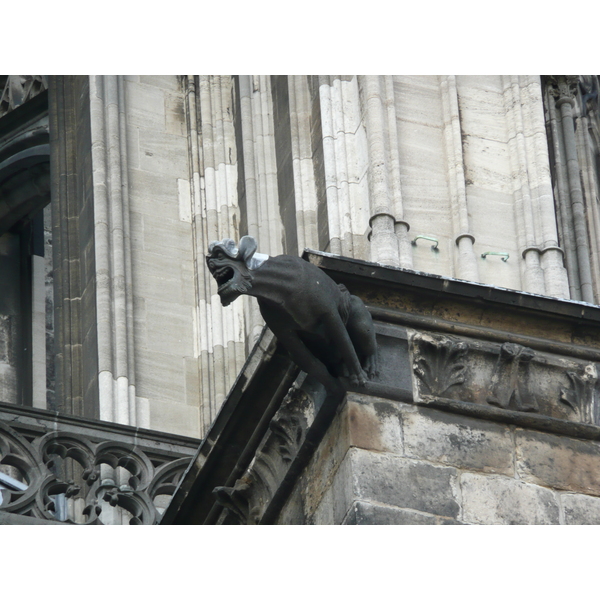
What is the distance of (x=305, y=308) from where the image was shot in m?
8.55

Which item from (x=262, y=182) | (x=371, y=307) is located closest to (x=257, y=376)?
(x=371, y=307)

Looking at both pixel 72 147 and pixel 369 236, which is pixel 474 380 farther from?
pixel 72 147

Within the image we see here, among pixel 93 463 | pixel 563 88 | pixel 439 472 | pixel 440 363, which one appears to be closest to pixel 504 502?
pixel 439 472

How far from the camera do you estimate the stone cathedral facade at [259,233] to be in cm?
934

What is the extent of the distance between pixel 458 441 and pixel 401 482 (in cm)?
41

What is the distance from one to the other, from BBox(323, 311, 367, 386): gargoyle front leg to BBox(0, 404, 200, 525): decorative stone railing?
2648mm

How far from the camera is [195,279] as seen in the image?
13180 mm

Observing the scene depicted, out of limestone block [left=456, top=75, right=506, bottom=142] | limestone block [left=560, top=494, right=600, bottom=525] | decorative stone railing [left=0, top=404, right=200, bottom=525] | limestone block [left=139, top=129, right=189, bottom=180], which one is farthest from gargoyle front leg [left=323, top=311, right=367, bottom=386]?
limestone block [left=139, top=129, right=189, bottom=180]

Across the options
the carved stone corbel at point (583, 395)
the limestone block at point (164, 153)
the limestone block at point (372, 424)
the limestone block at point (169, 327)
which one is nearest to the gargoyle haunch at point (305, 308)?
the limestone block at point (372, 424)

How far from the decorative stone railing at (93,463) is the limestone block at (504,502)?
2817 mm

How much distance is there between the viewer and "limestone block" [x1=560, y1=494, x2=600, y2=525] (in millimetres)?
8875

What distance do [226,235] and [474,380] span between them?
4.14 metres

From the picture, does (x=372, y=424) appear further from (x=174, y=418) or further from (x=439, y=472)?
(x=174, y=418)

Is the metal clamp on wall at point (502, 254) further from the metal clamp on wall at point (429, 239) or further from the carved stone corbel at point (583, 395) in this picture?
the carved stone corbel at point (583, 395)
